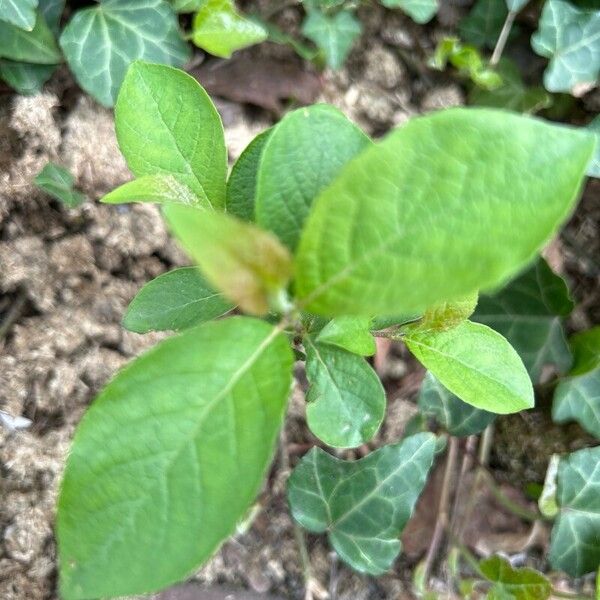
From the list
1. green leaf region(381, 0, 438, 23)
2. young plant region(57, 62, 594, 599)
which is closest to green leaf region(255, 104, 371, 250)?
young plant region(57, 62, 594, 599)

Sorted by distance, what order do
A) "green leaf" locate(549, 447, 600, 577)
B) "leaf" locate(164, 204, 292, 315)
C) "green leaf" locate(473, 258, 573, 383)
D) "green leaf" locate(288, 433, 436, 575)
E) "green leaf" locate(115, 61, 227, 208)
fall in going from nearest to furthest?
1. "leaf" locate(164, 204, 292, 315)
2. "green leaf" locate(115, 61, 227, 208)
3. "green leaf" locate(288, 433, 436, 575)
4. "green leaf" locate(549, 447, 600, 577)
5. "green leaf" locate(473, 258, 573, 383)

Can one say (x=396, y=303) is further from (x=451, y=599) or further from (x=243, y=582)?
(x=451, y=599)

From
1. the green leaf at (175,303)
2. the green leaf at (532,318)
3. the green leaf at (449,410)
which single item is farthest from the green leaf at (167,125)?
the green leaf at (532,318)

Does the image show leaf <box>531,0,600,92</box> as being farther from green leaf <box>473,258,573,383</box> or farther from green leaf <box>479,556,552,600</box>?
green leaf <box>479,556,552,600</box>

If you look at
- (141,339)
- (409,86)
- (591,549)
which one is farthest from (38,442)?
(409,86)

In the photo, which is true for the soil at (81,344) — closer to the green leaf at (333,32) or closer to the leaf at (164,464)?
the green leaf at (333,32)

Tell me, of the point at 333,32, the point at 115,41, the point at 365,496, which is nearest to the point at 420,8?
the point at 333,32
